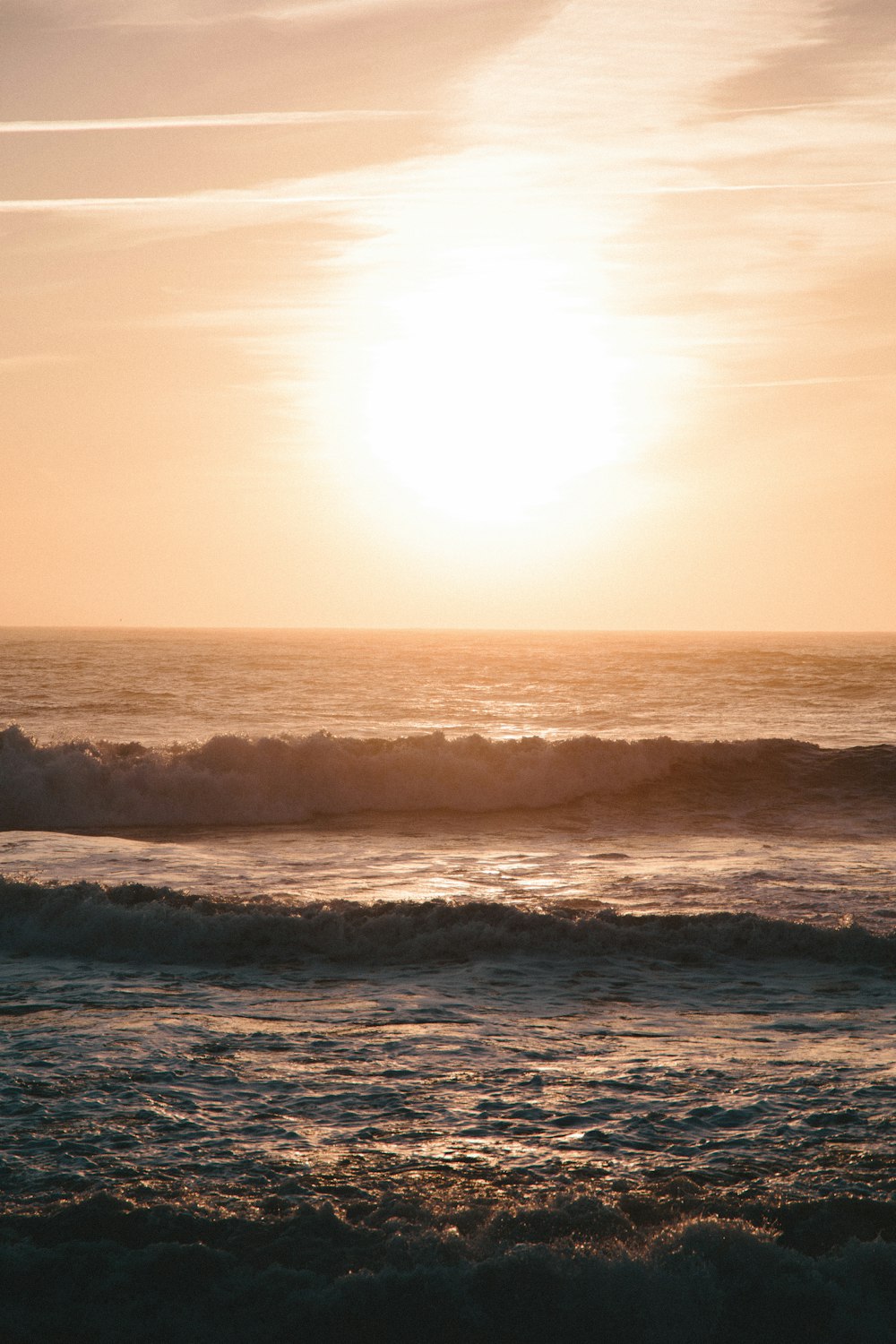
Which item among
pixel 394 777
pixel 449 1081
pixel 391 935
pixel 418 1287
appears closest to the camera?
pixel 418 1287

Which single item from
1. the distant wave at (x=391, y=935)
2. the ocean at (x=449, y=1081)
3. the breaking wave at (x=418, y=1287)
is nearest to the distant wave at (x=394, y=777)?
the ocean at (x=449, y=1081)

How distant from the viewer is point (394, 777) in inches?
927

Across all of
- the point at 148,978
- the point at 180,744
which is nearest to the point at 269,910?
the point at 148,978

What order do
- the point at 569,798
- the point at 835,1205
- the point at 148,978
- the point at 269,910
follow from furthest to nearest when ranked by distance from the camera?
1. the point at 569,798
2. the point at 269,910
3. the point at 148,978
4. the point at 835,1205

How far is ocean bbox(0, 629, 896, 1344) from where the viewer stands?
4.99 m

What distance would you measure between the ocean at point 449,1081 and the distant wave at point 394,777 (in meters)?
1.37

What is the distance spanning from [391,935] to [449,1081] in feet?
12.9

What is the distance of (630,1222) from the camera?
534 centimetres

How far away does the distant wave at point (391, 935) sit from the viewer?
34.5 ft

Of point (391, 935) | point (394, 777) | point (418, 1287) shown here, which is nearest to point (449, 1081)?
point (418, 1287)

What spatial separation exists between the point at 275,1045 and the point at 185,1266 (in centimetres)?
271

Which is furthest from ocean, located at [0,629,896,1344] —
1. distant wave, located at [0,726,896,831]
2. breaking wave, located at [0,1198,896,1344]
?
distant wave, located at [0,726,896,831]

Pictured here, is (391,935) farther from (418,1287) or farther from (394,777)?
(394,777)

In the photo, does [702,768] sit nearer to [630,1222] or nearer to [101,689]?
[630,1222]
